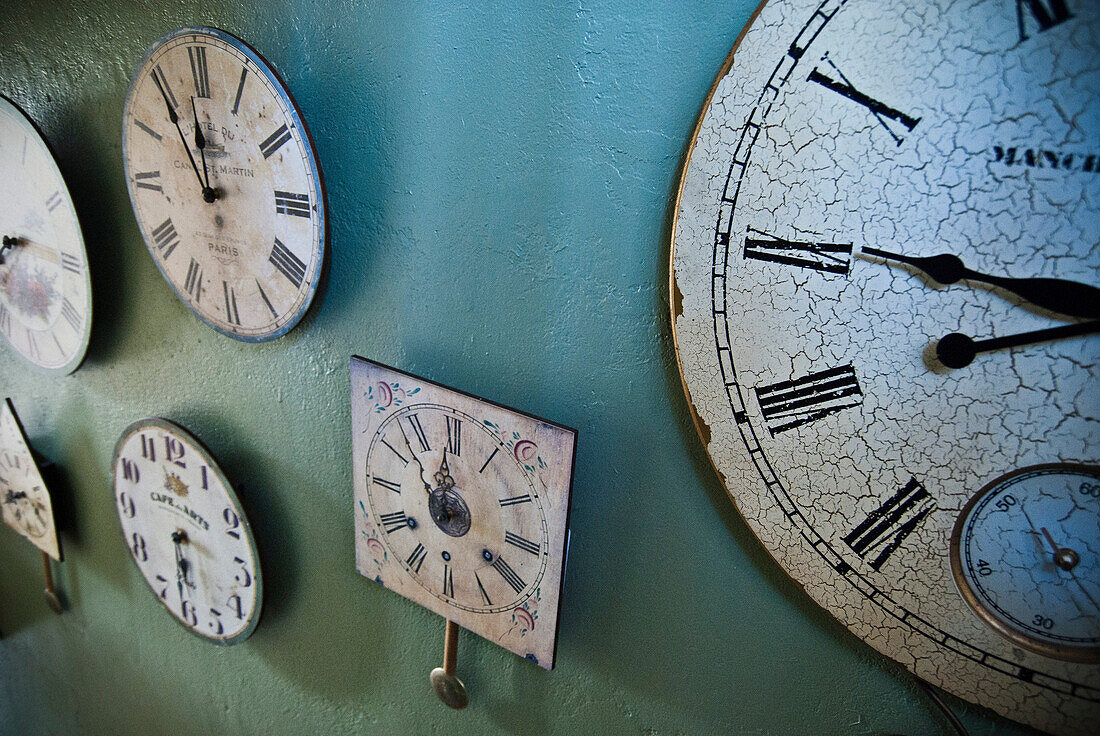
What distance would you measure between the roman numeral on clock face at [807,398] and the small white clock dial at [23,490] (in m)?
1.90

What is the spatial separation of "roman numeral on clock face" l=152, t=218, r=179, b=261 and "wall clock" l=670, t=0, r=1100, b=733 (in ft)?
3.28

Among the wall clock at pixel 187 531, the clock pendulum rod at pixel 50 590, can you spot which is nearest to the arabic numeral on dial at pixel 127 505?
the wall clock at pixel 187 531

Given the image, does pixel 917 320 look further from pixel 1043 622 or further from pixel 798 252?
pixel 1043 622

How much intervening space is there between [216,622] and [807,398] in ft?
4.72

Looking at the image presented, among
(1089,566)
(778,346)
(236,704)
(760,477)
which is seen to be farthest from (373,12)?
(236,704)

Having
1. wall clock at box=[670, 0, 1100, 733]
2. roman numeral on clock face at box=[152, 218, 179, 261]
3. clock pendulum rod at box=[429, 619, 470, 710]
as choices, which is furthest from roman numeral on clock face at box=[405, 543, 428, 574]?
roman numeral on clock face at box=[152, 218, 179, 261]

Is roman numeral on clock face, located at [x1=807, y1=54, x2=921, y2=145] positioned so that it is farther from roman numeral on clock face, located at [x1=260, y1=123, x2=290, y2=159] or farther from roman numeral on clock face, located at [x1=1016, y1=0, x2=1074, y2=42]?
roman numeral on clock face, located at [x1=260, y1=123, x2=290, y2=159]

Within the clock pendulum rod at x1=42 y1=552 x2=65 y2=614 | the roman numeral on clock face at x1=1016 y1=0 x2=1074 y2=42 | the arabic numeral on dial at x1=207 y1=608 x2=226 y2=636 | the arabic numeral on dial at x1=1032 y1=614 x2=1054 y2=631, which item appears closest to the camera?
the roman numeral on clock face at x1=1016 y1=0 x2=1074 y2=42

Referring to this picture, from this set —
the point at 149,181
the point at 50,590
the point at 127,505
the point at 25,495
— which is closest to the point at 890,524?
the point at 149,181

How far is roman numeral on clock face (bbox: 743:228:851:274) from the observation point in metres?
0.68

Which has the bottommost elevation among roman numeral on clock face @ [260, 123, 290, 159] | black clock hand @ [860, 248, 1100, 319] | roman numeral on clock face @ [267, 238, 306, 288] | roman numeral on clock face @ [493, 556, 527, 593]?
roman numeral on clock face @ [493, 556, 527, 593]

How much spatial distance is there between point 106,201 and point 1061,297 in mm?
1693

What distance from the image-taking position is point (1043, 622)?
0.66 m

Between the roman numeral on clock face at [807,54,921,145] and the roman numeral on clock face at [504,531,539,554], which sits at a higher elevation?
the roman numeral on clock face at [807,54,921,145]
